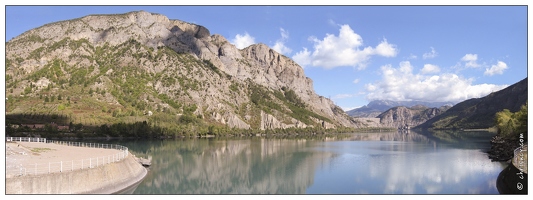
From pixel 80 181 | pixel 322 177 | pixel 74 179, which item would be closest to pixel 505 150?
pixel 322 177

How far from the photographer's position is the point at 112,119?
15500 cm

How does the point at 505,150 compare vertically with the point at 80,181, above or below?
above

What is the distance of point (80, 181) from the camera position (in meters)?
33.7

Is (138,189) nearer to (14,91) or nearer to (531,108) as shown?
(531,108)

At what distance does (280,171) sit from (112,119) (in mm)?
113557

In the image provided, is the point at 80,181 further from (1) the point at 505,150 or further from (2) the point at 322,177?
(1) the point at 505,150

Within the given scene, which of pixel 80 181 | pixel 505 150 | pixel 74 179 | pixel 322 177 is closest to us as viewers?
pixel 74 179

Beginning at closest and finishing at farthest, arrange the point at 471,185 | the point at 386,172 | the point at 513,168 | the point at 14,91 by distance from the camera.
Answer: the point at 513,168 < the point at 471,185 < the point at 386,172 < the point at 14,91

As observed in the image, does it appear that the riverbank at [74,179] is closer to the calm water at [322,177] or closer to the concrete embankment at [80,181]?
the concrete embankment at [80,181]

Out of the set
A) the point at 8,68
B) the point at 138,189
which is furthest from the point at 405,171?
the point at 8,68

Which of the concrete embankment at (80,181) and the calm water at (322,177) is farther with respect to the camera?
the calm water at (322,177)

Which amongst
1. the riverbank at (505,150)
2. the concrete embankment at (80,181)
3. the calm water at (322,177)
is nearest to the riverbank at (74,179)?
the concrete embankment at (80,181)

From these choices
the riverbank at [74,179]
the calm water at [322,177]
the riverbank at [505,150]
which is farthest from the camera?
the riverbank at [505,150]

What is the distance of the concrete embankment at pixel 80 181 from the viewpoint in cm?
2964
